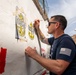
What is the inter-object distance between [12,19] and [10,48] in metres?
0.18

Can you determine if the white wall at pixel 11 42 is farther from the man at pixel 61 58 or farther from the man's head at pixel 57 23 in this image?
the man's head at pixel 57 23

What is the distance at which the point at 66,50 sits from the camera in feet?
4.70

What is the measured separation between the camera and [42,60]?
1.42 meters

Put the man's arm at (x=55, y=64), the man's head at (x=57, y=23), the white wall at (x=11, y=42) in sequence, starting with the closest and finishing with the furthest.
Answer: the white wall at (x=11, y=42) → the man's arm at (x=55, y=64) → the man's head at (x=57, y=23)

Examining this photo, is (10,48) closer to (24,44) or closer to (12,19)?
(12,19)

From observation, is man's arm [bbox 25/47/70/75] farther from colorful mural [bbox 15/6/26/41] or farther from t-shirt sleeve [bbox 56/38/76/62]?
colorful mural [bbox 15/6/26/41]

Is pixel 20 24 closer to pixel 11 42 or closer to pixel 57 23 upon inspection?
pixel 11 42

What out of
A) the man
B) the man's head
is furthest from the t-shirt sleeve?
the man's head

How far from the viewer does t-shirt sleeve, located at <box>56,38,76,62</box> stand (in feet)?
4.67

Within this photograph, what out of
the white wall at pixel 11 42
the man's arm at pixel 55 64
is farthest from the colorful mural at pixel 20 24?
the man's arm at pixel 55 64

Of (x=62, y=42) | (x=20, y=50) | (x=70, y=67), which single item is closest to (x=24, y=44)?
(x=20, y=50)

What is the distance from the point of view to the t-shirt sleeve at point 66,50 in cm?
142

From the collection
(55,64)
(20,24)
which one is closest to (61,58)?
(55,64)

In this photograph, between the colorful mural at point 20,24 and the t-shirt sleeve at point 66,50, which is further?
the t-shirt sleeve at point 66,50
